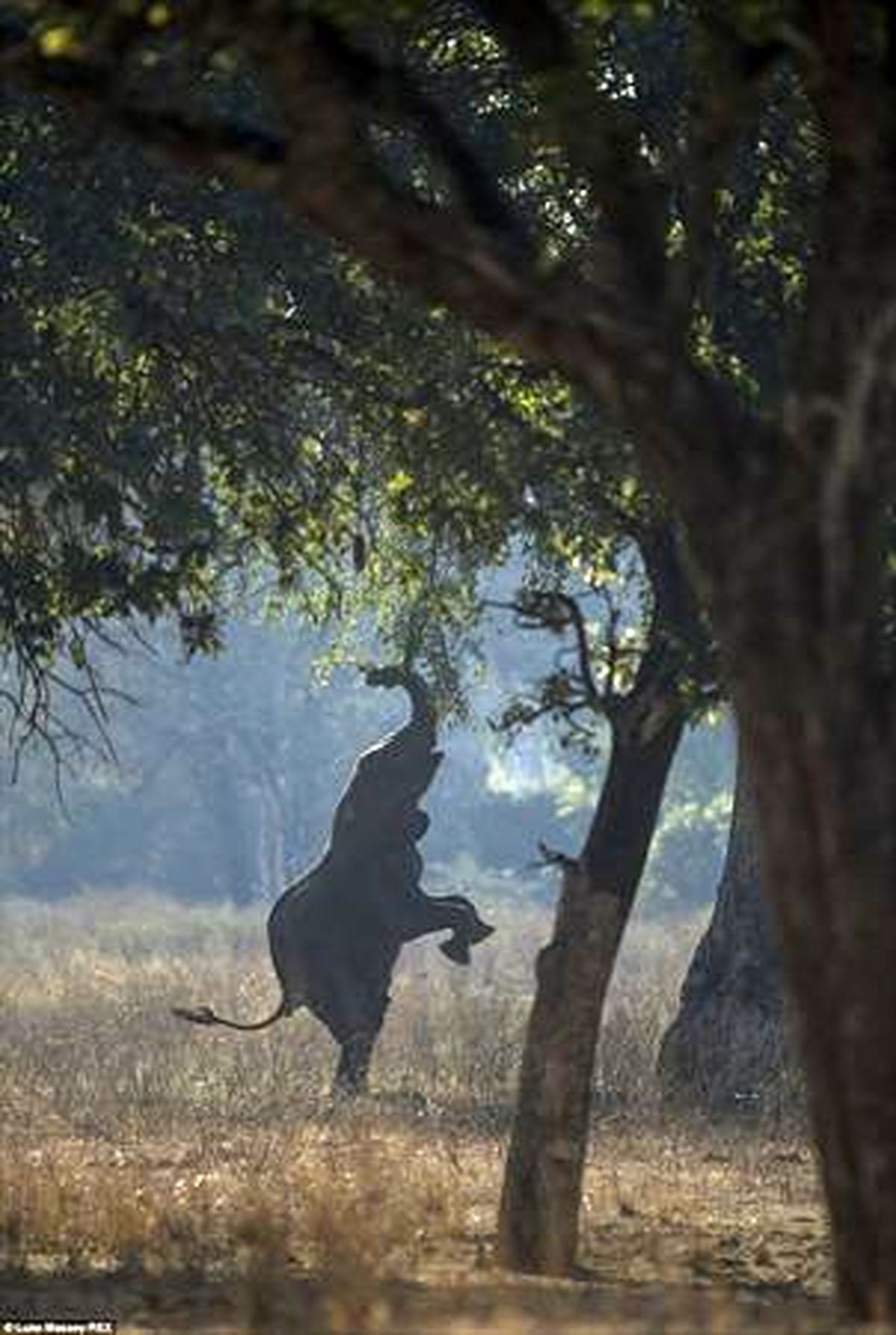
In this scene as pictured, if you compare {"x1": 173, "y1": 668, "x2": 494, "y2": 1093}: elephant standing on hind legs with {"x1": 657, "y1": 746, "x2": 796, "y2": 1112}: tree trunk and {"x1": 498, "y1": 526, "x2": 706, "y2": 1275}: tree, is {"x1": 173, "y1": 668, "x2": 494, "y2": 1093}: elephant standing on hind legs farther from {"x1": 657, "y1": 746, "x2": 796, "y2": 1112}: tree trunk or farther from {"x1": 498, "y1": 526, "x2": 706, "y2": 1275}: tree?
{"x1": 498, "y1": 526, "x2": 706, "y2": 1275}: tree

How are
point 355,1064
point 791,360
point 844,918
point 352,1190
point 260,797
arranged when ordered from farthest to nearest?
point 260,797, point 355,1064, point 352,1190, point 791,360, point 844,918

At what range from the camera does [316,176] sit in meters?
8.36

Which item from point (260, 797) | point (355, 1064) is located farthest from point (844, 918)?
point (260, 797)

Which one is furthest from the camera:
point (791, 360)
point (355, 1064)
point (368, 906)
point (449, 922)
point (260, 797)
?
point (260, 797)

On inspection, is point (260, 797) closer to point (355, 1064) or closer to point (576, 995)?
point (355, 1064)

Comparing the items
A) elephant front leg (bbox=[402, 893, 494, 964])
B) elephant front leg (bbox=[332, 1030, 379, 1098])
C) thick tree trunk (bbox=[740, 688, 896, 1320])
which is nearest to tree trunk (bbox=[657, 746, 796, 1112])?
elephant front leg (bbox=[332, 1030, 379, 1098])

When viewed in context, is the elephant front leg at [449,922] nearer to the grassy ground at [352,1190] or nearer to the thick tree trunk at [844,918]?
the grassy ground at [352,1190]

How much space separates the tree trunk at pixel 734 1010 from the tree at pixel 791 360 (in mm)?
11914

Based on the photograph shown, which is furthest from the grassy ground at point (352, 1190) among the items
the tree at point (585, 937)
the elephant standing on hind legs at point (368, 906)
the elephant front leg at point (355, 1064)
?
the elephant standing on hind legs at point (368, 906)

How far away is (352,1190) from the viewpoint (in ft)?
45.0

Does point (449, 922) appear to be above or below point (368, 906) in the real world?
below

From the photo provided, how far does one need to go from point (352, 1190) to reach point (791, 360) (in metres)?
6.09

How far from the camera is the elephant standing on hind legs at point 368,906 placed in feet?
78.5

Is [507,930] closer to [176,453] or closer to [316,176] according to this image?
[176,453]
